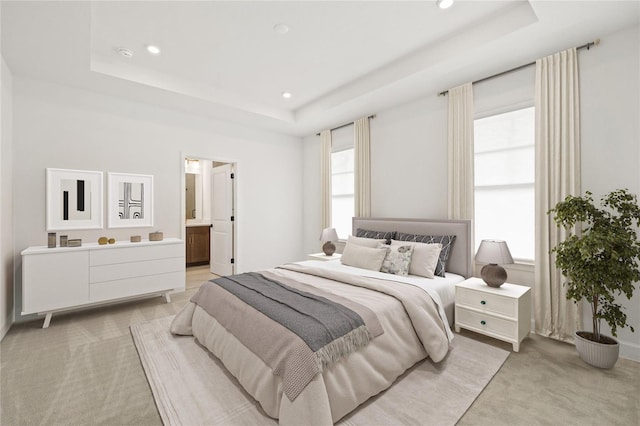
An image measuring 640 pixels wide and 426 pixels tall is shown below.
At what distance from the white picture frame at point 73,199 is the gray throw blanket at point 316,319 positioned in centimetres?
249

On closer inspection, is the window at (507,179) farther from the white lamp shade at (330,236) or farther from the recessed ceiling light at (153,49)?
the recessed ceiling light at (153,49)

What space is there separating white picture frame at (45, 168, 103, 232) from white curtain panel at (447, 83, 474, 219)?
4.38m

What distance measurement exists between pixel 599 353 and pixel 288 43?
3.81m

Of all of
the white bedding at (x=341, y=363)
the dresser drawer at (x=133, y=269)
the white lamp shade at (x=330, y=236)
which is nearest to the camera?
the white bedding at (x=341, y=363)

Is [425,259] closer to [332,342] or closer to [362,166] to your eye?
[332,342]

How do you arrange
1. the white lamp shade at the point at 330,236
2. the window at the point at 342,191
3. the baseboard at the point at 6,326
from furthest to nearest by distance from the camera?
the window at the point at 342,191 < the white lamp shade at the point at 330,236 < the baseboard at the point at 6,326

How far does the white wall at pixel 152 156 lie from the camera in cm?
329

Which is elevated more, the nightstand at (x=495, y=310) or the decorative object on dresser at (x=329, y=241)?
the decorative object on dresser at (x=329, y=241)

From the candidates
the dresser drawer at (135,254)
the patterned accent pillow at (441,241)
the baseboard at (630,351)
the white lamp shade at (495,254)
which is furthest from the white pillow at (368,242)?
the dresser drawer at (135,254)

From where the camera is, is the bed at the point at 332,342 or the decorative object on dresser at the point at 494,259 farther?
the decorative object on dresser at the point at 494,259

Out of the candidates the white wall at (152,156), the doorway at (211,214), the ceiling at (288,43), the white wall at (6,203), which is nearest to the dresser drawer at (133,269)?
the doorway at (211,214)

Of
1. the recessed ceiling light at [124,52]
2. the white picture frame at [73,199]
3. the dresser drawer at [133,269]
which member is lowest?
the dresser drawer at [133,269]

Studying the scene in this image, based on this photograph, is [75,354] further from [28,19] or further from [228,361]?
[28,19]

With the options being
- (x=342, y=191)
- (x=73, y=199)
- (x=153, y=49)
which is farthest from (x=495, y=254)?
(x=73, y=199)
